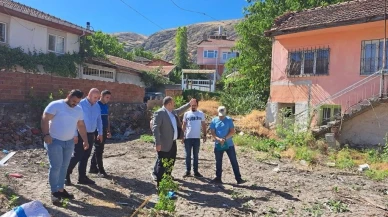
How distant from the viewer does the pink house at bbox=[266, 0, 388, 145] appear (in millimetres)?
13523

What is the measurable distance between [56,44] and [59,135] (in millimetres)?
15803

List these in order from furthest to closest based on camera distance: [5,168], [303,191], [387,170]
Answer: [387,170] → [303,191] → [5,168]

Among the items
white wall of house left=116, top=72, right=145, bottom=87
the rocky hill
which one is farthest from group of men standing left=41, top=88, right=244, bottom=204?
the rocky hill

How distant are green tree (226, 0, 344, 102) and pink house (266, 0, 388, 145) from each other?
4.60 meters

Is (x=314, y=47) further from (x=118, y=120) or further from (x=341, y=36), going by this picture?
(x=118, y=120)

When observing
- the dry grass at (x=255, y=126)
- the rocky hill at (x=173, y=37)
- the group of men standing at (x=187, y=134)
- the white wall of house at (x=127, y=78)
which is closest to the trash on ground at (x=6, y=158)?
the group of men standing at (x=187, y=134)

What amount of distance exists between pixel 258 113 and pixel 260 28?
621cm

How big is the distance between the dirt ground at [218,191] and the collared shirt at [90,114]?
1.10 m

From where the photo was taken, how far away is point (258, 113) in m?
18.3

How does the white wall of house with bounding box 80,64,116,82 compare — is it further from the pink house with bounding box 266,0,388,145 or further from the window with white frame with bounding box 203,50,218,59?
the window with white frame with bounding box 203,50,218,59

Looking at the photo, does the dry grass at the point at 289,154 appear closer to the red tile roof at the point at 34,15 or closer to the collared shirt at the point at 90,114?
the collared shirt at the point at 90,114

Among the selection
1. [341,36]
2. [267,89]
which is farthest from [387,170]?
[267,89]

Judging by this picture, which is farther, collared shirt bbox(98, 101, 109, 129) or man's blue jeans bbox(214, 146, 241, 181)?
man's blue jeans bbox(214, 146, 241, 181)

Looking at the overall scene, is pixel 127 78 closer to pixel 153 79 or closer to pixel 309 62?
pixel 153 79
